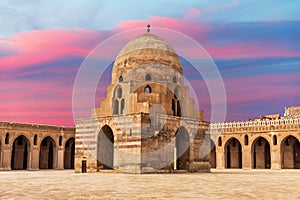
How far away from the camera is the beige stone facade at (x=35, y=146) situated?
33.6m

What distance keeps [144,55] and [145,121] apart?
606 centimetres

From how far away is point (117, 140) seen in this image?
76.8ft

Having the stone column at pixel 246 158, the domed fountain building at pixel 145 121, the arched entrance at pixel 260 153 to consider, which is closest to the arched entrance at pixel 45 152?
the domed fountain building at pixel 145 121

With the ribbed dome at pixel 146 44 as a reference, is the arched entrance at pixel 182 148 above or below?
Result: below

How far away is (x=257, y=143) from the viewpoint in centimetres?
4297

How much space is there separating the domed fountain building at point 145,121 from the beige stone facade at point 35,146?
1053 cm

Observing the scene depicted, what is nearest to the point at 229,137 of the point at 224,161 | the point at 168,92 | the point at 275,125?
the point at 224,161

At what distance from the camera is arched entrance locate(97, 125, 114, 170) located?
999 inches

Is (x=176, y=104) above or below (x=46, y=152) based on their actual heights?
above

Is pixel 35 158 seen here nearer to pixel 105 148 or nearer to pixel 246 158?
pixel 105 148

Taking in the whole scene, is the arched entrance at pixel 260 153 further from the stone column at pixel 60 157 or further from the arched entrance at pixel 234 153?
the stone column at pixel 60 157

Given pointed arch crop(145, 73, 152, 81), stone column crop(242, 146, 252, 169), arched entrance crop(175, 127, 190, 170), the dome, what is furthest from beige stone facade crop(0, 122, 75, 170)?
stone column crop(242, 146, 252, 169)

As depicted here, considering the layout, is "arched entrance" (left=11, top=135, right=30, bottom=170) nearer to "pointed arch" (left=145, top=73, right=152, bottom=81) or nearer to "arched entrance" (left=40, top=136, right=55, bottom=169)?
"arched entrance" (left=40, top=136, right=55, bottom=169)

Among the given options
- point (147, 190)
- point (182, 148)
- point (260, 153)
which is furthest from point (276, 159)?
point (147, 190)
